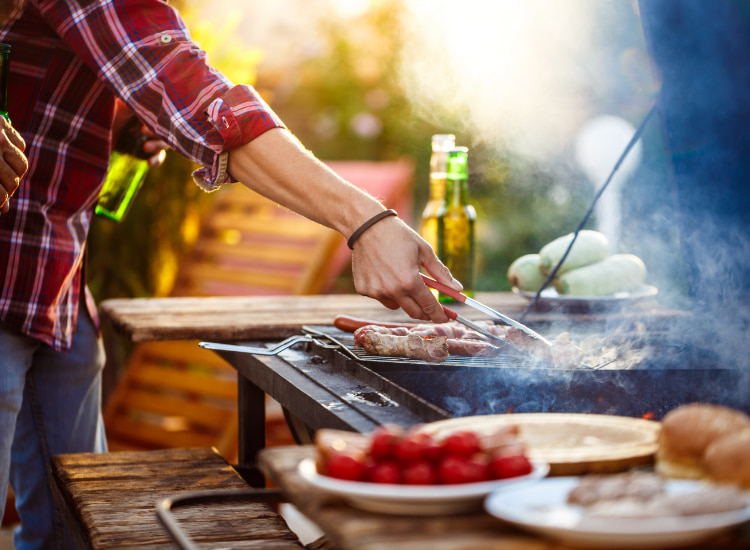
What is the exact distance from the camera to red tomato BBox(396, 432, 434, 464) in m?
0.84

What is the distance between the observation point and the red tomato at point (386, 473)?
0.82 metres

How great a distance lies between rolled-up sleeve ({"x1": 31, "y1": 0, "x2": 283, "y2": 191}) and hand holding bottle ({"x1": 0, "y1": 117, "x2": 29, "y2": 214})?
0.25 m

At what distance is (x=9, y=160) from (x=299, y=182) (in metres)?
0.57

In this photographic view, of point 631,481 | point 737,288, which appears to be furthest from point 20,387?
point 737,288

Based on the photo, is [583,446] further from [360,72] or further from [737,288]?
[360,72]

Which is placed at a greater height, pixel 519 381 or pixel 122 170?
pixel 122 170

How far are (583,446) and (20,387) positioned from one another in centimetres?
141

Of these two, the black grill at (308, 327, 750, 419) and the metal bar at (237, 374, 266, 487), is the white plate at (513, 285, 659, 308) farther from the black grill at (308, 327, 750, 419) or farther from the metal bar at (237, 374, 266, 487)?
the metal bar at (237, 374, 266, 487)

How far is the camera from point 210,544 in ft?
4.74

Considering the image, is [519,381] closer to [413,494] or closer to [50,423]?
[413,494]

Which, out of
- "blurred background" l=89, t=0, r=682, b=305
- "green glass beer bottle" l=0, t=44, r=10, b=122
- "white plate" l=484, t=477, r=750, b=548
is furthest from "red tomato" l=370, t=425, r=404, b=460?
A: "blurred background" l=89, t=0, r=682, b=305

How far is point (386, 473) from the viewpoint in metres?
0.83

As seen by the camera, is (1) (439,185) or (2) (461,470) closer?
(2) (461,470)

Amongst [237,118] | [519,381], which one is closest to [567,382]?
[519,381]
